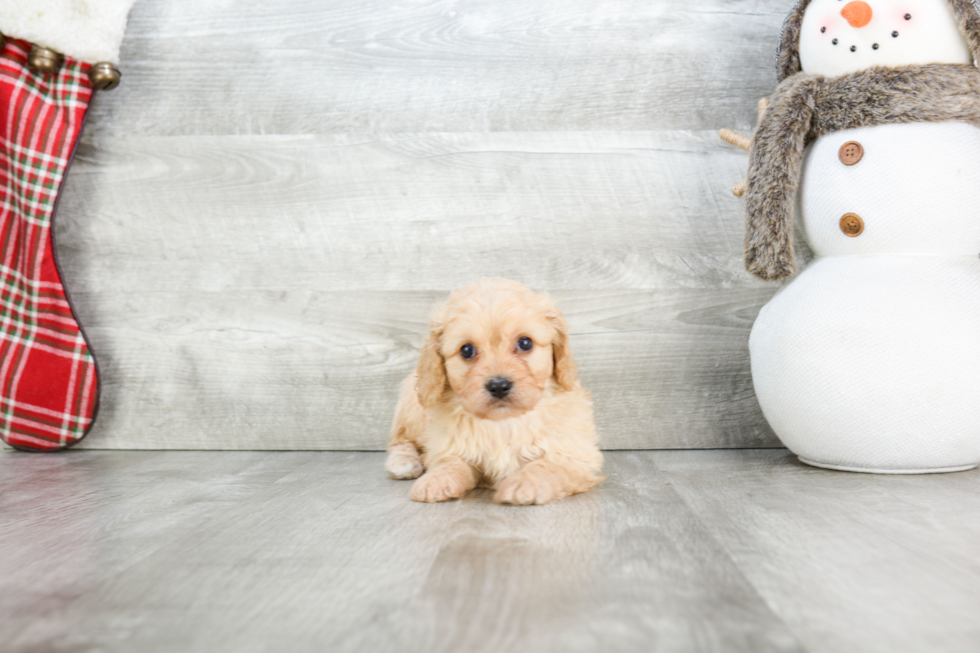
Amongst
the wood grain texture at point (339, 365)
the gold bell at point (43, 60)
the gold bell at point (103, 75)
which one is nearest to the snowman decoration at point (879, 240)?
the wood grain texture at point (339, 365)

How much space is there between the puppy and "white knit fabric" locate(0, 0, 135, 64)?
3.79ft

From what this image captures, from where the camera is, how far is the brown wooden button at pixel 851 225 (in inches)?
56.5

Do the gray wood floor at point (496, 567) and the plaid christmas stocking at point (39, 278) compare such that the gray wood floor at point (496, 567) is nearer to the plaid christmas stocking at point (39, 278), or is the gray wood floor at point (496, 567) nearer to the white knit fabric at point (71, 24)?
the plaid christmas stocking at point (39, 278)

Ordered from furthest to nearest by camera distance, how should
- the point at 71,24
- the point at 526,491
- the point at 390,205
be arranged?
the point at 390,205, the point at 71,24, the point at 526,491

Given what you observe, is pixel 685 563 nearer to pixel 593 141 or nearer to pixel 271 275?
pixel 593 141

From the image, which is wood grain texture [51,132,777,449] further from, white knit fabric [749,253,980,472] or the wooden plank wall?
white knit fabric [749,253,980,472]

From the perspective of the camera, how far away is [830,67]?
4.95 feet

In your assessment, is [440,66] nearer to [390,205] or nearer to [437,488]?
[390,205]

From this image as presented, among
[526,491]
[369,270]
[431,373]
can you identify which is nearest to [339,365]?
[369,270]

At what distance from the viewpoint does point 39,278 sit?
1.78m

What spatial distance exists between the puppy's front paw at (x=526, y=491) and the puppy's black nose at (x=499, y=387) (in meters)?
0.16

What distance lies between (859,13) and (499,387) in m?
1.05

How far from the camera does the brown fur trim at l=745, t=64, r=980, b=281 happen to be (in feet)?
4.55

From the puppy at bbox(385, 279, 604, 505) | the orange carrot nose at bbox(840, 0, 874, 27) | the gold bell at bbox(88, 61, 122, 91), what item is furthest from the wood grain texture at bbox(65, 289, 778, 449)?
the orange carrot nose at bbox(840, 0, 874, 27)
